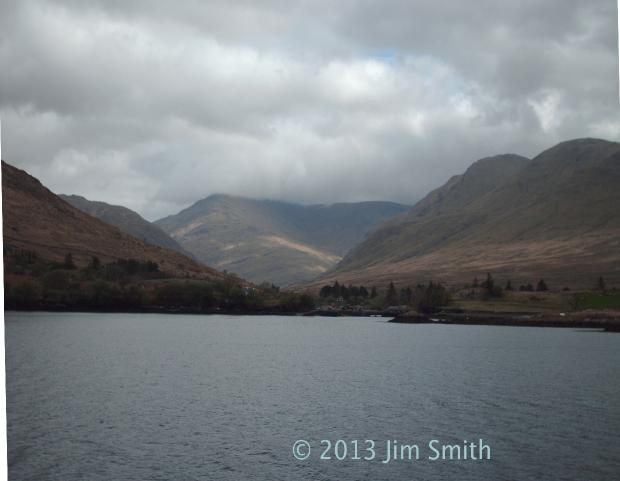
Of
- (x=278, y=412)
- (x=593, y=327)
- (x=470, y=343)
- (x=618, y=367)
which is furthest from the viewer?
(x=593, y=327)

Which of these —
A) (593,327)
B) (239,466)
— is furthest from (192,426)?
(593,327)

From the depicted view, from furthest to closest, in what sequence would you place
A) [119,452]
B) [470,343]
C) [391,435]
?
1. [470,343]
2. [391,435]
3. [119,452]

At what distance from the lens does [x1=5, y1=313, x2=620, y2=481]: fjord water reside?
44.4 m

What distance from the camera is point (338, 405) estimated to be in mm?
66188

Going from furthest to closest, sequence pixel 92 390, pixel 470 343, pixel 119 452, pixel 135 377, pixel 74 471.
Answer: pixel 470 343
pixel 135 377
pixel 92 390
pixel 119 452
pixel 74 471

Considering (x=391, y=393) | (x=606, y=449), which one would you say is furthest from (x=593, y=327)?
(x=606, y=449)

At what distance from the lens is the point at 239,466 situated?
144 ft

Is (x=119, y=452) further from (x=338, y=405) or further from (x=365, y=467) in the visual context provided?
(x=338, y=405)

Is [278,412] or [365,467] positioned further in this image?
[278,412]

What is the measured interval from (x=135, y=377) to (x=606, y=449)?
5776cm

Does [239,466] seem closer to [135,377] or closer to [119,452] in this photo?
[119,452]

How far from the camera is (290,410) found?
209ft

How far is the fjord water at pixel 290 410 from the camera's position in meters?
44.4

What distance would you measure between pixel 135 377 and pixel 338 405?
3162cm
